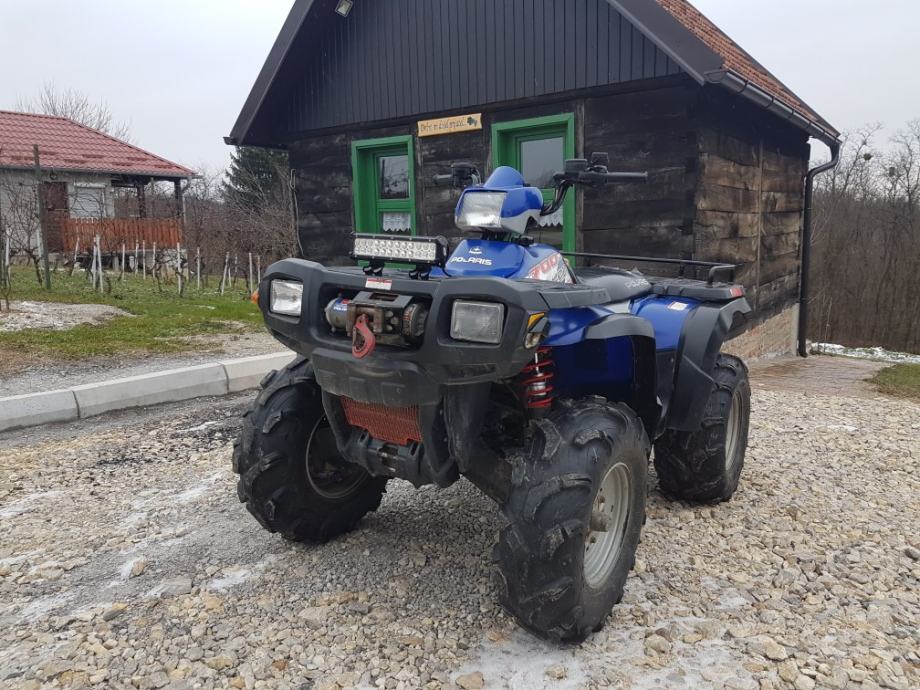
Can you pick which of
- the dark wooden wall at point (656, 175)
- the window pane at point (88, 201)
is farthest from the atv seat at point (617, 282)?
the window pane at point (88, 201)

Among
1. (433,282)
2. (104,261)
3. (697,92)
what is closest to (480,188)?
(433,282)

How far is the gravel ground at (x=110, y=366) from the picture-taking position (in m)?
6.23

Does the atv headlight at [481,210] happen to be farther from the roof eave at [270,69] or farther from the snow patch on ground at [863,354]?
the snow patch on ground at [863,354]

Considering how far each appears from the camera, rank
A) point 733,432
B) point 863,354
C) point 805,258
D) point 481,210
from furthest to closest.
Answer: point 863,354
point 805,258
point 733,432
point 481,210

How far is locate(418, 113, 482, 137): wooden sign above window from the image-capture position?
8305 millimetres

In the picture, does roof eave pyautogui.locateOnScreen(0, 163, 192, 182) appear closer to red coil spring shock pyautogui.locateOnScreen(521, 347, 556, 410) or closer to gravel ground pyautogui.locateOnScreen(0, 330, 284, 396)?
gravel ground pyautogui.locateOnScreen(0, 330, 284, 396)

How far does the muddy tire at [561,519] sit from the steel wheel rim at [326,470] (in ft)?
3.40

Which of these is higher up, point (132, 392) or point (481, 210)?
point (481, 210)

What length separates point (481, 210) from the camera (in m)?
2.82

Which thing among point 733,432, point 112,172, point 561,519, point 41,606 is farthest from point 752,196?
point 112,172

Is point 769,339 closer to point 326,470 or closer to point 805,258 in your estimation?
point 805,258

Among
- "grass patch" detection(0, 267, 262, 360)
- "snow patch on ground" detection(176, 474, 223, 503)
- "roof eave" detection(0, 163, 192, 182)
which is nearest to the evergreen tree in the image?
"roof eave" detection(0, 163, 192, 182)

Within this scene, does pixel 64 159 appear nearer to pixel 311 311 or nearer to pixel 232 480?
pixel 232 480

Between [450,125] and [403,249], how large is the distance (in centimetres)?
649
